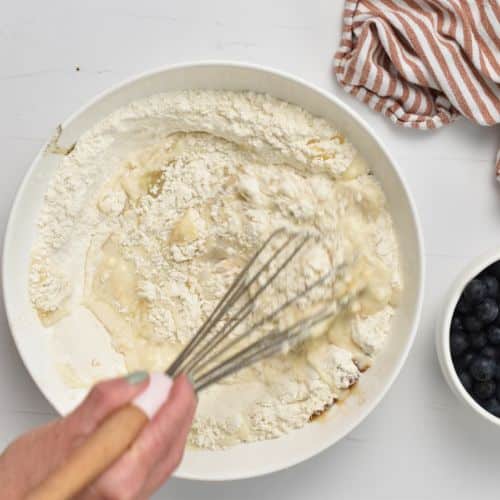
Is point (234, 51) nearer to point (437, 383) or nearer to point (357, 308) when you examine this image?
point (357, 308)

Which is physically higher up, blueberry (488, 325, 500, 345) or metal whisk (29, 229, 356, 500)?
metal whisk (29, 229, 356, 500)

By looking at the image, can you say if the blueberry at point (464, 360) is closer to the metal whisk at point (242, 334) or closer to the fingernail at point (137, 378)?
the metal whisk at point (242, 334)

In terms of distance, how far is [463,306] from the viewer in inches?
38.8

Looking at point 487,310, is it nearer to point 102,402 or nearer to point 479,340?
point 479,340

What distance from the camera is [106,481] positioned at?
57cm

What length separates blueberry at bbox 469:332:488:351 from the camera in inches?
38.5

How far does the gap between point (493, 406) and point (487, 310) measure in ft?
0.45

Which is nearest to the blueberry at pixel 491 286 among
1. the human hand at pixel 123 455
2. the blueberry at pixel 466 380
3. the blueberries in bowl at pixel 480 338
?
the blueberries in bowl at pixel 480 338

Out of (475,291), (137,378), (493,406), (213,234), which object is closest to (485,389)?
(493,406)

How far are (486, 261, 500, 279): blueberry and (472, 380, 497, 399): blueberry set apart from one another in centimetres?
15

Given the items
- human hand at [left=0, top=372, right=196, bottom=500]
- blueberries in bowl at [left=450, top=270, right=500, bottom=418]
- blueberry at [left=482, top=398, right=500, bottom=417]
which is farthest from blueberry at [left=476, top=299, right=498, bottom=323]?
human hand at [left=0, top=372, right=196, bottom=500]

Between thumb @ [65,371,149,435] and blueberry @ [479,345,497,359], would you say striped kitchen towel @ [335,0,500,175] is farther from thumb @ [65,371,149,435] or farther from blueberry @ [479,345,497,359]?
thumb @ [65,371,149,435]

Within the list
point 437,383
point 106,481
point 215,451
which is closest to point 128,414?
point 106,481

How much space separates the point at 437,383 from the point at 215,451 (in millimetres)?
338
